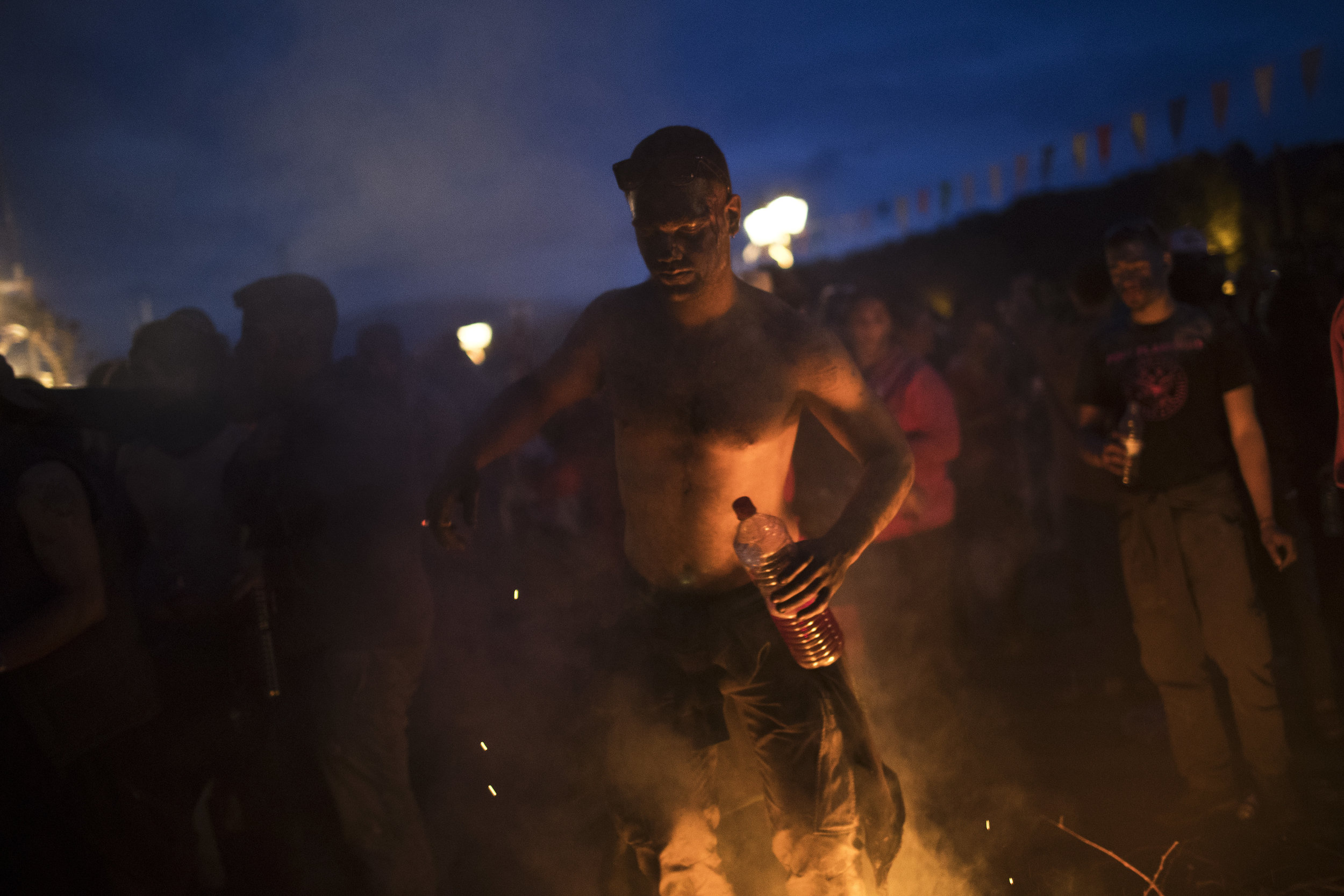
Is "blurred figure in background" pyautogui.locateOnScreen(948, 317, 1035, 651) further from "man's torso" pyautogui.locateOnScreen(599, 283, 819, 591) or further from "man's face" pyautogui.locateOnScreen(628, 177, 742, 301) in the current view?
"man's face" pyautogui.locateOnScreen(628, 177, 742, 301)

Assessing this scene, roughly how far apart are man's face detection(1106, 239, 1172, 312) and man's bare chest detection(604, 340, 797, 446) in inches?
79.8

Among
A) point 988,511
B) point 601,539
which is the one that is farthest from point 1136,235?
point 601,539

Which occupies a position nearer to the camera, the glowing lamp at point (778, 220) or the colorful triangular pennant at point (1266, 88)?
the glowing lamp at point (778, 220)

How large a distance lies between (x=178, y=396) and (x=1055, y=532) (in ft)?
24.5

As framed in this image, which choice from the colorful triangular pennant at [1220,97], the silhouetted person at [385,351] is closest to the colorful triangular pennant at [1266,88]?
the colorful triangular pennant at [1220,97]

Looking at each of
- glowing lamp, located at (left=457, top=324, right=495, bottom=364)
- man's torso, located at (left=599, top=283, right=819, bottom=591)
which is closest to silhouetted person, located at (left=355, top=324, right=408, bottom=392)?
man's torso, located at (left=599, top=283, right=819, bottom=591)

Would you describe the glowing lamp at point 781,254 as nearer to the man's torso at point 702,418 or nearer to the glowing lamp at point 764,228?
the glowing lamp at point 764,228

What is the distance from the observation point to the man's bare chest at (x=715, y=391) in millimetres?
2146

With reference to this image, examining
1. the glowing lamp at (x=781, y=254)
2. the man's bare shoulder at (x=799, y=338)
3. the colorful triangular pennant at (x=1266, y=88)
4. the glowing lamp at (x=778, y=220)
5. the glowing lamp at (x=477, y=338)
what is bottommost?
the man's bare shoulder at (x=799, y=338)

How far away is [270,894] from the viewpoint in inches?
140

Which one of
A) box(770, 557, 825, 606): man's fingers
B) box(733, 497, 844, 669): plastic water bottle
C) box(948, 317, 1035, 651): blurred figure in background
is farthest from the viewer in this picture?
box(948, 317, 1035, 651): blurred figure in background

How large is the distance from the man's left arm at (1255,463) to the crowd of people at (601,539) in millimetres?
16

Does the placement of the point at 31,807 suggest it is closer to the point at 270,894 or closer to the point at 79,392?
the point at 270,894

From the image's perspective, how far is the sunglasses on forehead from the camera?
2.06m
